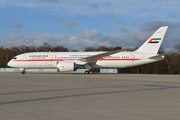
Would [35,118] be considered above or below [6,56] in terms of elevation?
below

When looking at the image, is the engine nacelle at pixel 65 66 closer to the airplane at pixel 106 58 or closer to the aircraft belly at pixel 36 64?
the airplane at pixel 106 58

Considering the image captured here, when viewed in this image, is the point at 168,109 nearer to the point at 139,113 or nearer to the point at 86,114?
the point at 139,113

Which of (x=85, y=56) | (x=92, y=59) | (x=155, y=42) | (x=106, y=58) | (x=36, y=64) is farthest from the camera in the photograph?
(x=36, y=64)

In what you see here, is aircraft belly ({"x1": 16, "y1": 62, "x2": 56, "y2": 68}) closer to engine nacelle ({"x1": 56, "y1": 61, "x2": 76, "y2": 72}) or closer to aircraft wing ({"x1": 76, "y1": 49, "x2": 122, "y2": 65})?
engine nacelle ({"x1": 56, "y1": 61, "x2": 76, "y2": 72})

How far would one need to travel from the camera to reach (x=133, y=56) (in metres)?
37.5

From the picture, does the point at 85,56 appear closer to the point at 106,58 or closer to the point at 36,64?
the point at 106,58

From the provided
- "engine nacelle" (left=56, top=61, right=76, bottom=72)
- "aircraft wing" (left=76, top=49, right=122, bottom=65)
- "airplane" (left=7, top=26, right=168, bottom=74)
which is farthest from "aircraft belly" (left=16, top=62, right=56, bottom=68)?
"aircraft wing" (left=76, top=49, right=122, bottom=65)

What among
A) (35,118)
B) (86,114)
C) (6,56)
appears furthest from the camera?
(6,56)

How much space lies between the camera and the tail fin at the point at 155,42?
125ft

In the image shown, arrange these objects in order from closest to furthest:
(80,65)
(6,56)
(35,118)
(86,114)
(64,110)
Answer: (35,118) < (86,114) < (64,110) < (80,65) < (6,56)

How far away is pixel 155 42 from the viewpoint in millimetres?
38281

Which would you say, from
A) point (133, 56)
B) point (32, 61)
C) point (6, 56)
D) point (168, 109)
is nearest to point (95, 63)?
point (133, 56)

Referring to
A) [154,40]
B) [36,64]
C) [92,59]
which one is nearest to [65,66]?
[92,59]

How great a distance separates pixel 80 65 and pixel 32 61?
6819 mm
